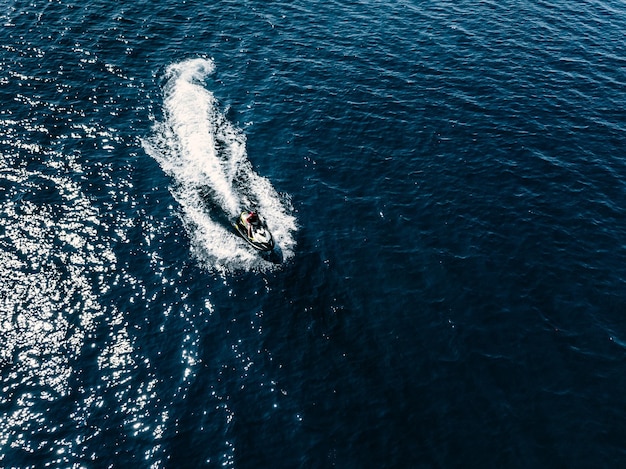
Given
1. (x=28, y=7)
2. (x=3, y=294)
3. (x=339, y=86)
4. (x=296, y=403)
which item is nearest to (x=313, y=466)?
(x=296, y=403)

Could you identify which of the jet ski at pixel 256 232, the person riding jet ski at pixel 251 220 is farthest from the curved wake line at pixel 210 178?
the person riding jet ski at pixel 251 220

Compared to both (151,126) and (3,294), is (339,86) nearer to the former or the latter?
(151,126)

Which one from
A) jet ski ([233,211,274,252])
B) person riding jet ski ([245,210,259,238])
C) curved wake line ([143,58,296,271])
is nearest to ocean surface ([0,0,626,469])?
curved wake line ([143,58,296,271])

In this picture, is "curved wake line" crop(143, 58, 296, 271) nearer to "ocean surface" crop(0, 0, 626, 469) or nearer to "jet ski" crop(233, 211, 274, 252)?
"ocean surface" crop(0, 0, 626, 469)

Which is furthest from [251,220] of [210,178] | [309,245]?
[210,178]

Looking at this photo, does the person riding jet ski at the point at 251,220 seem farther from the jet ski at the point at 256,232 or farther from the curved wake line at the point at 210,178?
the curved wake line at the point at 210,178

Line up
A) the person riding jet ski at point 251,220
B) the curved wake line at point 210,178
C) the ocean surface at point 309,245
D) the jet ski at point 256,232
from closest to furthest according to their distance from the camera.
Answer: the ocean surface at point 309,245, the jet ski at point 256,232, the person riding jet ski at point 251,220, the curved wake line at point 210,178
